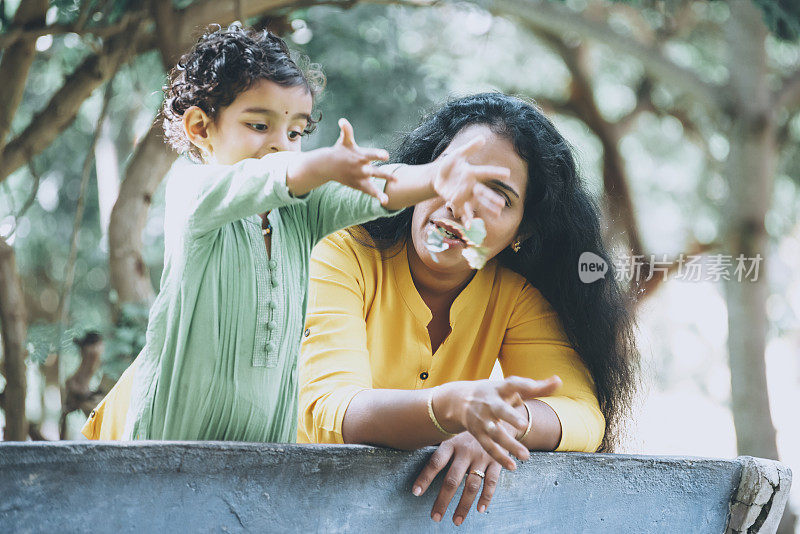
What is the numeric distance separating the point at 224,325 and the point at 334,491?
34cm

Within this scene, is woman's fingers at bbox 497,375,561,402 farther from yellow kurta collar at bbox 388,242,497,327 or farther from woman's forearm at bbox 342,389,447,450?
yellow kurta collar at bbox 388,242,497,327

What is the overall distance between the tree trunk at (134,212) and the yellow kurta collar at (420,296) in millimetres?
1236

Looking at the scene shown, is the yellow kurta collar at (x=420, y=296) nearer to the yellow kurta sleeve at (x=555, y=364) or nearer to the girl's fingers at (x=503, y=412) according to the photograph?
the yellow kurta sleeve at (x=555, y=364)

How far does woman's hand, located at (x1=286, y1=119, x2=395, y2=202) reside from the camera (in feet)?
3.78

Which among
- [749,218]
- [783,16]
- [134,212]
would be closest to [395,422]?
[134,212]

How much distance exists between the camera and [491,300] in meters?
2.16

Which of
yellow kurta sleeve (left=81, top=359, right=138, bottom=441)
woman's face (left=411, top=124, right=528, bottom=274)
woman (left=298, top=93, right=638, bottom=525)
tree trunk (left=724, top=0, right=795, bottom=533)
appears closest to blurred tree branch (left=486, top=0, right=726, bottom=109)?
tree trunk (left=724, top=0, right=795, bottom=533)

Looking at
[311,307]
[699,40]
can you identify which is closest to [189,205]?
[311,307]

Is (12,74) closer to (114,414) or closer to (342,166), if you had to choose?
(114,414)

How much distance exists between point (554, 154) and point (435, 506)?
0.97 m

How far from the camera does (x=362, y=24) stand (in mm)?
4363

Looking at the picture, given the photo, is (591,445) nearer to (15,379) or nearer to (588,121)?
(15,379)

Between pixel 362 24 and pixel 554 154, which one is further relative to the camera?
pixel 362 24

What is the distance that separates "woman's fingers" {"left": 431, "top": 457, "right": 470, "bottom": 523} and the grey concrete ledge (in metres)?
0.02
